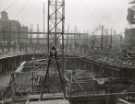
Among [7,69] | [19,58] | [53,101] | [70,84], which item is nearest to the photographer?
[53,101]

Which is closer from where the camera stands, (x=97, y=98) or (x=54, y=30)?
(x=97, y=98)

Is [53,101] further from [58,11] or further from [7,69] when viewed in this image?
[7,69]

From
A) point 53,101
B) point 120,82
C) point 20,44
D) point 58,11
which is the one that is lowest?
point 120,82

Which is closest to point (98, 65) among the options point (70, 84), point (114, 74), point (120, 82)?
point (114, 74)

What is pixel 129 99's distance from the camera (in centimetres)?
696

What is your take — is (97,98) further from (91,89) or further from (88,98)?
(91,89)

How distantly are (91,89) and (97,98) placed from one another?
35.2 inches

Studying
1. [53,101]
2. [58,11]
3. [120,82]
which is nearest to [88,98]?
[53,101]

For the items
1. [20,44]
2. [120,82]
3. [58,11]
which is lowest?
[120,82]

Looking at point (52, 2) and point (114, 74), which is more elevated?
point (52, 2)

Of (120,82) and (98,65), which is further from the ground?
(98,65)

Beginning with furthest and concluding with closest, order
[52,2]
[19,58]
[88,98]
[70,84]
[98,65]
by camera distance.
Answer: [19,58] → [98,65] → [52,2] → [70,84] → [88,98]

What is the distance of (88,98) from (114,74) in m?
5.73

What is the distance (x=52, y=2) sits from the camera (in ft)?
31.3
